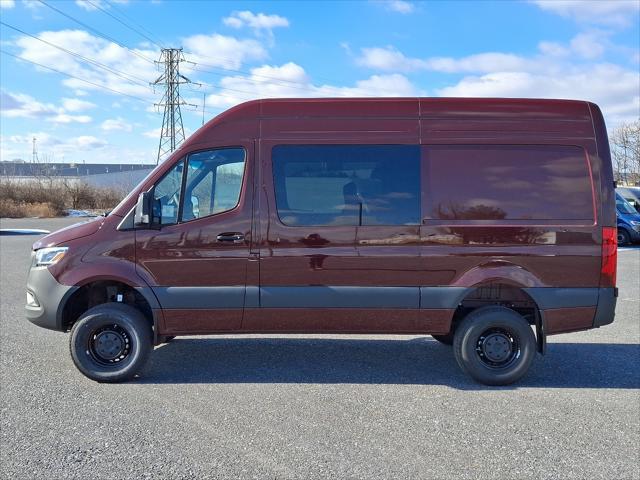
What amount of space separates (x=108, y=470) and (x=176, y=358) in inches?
99.9

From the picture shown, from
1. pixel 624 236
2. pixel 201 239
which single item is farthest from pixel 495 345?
pixel 624 236

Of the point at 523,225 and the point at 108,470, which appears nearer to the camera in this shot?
the point at 108,470

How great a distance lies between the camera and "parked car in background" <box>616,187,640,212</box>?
22.0m

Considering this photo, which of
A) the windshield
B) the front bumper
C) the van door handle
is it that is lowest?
the front bumper

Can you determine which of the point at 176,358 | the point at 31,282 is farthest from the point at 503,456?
the point at 31,282

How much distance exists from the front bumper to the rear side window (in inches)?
135

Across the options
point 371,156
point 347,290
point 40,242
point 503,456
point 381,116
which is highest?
point 381,116

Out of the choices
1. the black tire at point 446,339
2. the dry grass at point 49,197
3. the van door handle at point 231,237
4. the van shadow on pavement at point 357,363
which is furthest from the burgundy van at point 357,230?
the dry grass at point 49,197

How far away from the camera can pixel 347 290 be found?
5.23 meters

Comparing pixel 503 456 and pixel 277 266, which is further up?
pixel 277 266

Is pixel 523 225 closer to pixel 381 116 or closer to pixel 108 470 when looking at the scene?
pixel 381 116

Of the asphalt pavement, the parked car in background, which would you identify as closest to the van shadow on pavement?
the asphalt pavement

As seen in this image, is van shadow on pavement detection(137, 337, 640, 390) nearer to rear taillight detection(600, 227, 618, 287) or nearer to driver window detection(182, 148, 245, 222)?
rear taillight detection(600, 227, 618, 287)

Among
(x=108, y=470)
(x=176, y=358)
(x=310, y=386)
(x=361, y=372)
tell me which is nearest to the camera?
(x=108, y=470)
